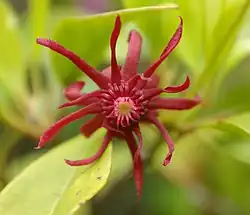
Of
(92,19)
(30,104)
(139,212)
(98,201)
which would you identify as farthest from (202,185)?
(92,19)

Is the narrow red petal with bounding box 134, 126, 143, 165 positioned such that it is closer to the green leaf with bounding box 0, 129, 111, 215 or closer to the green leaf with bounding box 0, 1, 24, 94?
the green leaf with bounding box 0, 129, 111, 215

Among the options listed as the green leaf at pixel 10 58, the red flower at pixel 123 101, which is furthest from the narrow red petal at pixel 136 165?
the green leaf at pixel 10 58

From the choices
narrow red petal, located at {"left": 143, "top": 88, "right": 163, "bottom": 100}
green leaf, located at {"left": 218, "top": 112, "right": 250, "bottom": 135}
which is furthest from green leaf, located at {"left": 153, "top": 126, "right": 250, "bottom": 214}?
narrow red petal, located at {"left": 143, "top": 88, "right": 163, "bottom": 100}

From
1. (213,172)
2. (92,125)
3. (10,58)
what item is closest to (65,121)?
(92,125)

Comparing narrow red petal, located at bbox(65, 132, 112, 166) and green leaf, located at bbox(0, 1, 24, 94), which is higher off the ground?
narrow red petal, located at bbox(65, 132, 112, 166)

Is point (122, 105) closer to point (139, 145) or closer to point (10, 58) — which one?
point (139, 145)

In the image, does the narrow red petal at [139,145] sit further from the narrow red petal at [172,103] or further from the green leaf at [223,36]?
the green leaf at [223,36]

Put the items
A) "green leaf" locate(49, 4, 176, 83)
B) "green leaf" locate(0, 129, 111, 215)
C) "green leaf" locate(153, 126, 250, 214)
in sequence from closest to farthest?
"green leaf" locate(0, 129, 111, 215) < "green leaf" locate(49, 4, 176, 83) < "green leaf" locate(153, 126, 250, 214)
